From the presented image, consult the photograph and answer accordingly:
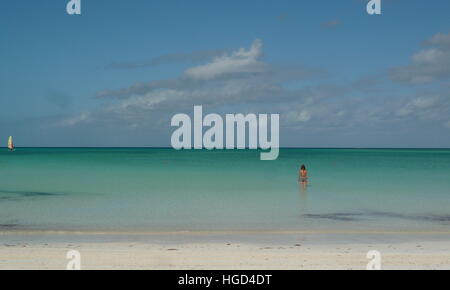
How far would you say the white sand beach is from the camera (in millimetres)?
8664

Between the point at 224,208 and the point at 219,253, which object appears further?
the point at 224,208

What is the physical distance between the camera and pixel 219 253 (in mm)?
9852

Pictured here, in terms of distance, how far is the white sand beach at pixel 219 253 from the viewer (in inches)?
341

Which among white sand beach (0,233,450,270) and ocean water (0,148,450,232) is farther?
ocean water (0,148,450,232)

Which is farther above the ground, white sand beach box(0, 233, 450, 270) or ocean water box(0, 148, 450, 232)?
ocean water box(0, 148, 450, 232)

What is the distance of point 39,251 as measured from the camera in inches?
390

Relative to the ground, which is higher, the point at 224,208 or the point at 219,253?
the point at 224,208
